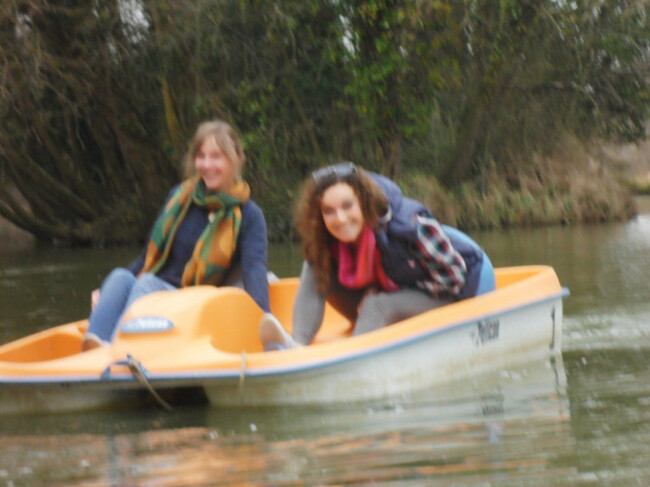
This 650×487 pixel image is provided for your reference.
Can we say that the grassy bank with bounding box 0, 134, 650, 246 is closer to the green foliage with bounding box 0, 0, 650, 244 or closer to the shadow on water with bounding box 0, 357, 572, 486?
the green foliage with bounding box 0, 0, 650, 244

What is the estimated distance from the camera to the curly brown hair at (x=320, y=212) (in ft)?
15.5

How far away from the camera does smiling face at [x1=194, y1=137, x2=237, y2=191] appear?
5246 millimetres

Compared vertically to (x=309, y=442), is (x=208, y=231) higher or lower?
higher

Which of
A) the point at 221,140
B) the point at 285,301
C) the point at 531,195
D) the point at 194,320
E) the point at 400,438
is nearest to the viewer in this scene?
the point at 400,438

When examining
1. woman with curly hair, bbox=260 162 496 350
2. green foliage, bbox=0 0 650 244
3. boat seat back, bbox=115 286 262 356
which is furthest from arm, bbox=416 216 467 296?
green foliage, bbox=0 0 650 244

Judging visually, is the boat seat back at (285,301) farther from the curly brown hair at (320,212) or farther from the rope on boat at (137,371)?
the rope on boat at (137,371)

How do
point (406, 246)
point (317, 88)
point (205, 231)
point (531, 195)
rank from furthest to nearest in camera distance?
point (317, 88) → point (531, 195) → point (205, 231) → point (406, 246)

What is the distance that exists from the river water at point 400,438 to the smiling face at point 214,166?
45.3 inches

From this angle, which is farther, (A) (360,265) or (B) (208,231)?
(B) (208,231)

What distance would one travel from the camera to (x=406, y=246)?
189 inches

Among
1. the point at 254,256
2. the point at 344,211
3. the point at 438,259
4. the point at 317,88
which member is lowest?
the point at 438,259

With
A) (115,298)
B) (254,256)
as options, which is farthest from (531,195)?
(115,298)

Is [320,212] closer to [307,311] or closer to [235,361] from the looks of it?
[307,311]

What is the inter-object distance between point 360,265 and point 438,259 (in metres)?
0.32
